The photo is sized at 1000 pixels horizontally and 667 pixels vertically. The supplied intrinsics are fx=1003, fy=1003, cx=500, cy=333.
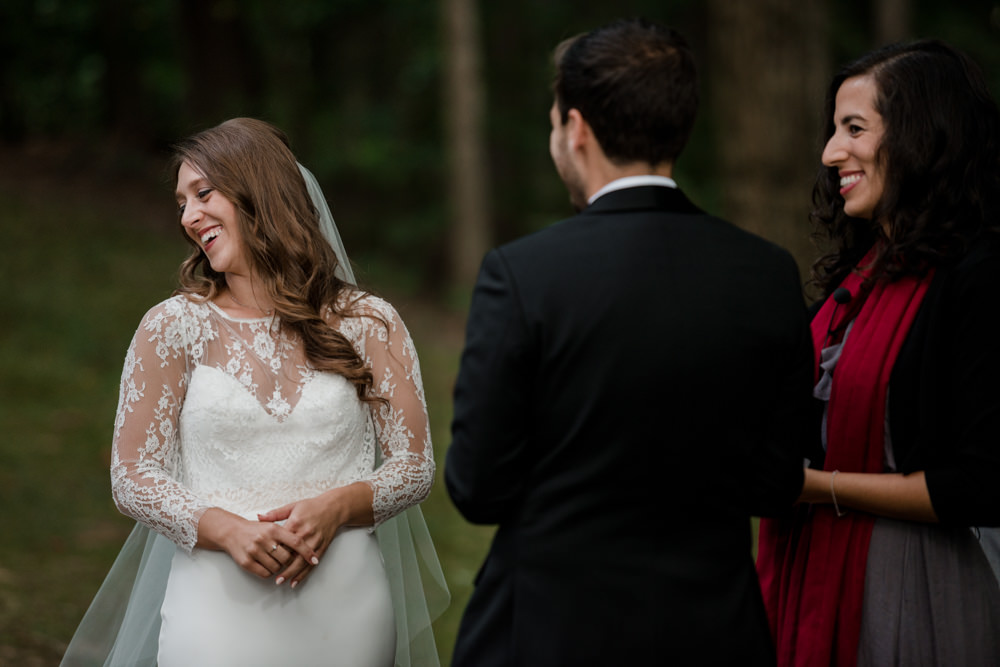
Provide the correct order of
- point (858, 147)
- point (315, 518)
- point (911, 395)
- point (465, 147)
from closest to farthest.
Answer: point (911, 395) < point (858, 147) < point (315, 518) < point (465, 147)

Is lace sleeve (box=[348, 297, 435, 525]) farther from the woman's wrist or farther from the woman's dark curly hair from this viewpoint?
the woman's dark curly hair

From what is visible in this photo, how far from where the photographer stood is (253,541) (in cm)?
272

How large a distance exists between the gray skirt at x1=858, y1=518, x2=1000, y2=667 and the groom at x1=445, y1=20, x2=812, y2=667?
569 millimetres

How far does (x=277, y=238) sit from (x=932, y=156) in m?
1.87

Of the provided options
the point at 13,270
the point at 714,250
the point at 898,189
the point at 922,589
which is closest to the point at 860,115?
the point at 898,189

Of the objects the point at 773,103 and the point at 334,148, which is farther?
the point at 334,148

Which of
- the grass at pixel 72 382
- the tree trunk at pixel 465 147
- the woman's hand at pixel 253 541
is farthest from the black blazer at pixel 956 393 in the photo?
the tree trunk at pixel 465 147

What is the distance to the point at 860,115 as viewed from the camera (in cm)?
269

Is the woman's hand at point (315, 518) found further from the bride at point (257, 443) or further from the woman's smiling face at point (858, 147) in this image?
the woman's smiling face at point (858, 147)

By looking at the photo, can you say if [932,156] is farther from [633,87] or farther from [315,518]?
[315,518]

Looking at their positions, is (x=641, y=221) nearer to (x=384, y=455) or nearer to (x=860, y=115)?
(x=860, y=115)

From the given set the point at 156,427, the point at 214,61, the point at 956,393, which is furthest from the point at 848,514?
the point at 214,61

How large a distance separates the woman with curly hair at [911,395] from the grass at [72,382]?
5.41ft

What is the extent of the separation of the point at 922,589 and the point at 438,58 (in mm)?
14315
